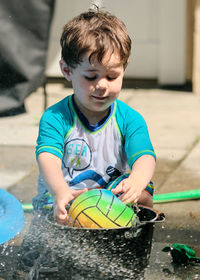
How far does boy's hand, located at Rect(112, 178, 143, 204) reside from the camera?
2.50 meters

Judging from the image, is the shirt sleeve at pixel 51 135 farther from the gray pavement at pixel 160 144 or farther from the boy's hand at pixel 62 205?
the gray pavement at pixel 160 144

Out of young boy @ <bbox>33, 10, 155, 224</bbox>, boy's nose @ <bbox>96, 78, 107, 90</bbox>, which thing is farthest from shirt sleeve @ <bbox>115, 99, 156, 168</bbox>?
boy's nose @ <bbox>96, 78, 107, 90</bbox>

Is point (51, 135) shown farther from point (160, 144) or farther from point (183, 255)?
point (160, 144)

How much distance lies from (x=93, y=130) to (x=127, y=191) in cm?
41

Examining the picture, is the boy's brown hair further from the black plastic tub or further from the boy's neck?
the black plastic tub

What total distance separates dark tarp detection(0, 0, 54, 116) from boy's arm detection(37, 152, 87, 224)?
2743 millimetres

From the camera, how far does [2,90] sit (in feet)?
17.6

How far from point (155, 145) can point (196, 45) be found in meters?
1.60

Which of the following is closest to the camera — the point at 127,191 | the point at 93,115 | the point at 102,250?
the point at 102,250

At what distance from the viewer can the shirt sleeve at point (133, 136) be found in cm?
271

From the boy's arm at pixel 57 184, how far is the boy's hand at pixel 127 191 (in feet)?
0.48

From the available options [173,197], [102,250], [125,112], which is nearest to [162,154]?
[173,197]

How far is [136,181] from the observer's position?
256 centimetres

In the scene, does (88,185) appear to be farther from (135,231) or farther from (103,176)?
(135,231)
